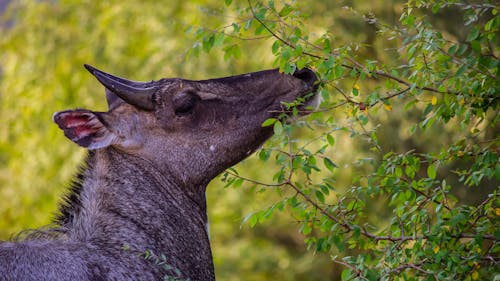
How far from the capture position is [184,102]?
18.0 ft

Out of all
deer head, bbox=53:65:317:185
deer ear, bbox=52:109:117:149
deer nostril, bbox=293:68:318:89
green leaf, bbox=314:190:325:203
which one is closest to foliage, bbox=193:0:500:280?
green leaf, bbox=314:190:325:203

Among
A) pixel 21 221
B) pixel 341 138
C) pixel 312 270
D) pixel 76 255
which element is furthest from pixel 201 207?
pixel 21 221

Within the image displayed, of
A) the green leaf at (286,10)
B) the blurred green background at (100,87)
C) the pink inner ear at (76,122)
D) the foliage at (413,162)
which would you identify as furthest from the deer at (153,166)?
the blurred green background at (100,87)

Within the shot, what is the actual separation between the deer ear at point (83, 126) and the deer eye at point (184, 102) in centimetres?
53

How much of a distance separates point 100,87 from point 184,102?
861cm

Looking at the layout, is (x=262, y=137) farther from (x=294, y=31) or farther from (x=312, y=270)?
(x=312, y=270)

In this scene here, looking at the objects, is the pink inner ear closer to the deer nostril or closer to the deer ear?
the deer ear

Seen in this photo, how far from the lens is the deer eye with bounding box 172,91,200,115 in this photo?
5.47 meters

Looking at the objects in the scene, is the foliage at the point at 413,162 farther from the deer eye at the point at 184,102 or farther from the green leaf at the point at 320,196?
the deer eye at the point at 184,102

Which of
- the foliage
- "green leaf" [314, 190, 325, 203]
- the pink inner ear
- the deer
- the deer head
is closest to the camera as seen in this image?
the foliage

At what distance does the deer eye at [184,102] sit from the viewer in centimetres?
547

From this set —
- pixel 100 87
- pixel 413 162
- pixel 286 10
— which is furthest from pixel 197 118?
pixel 100 87

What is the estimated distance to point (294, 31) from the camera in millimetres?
4918

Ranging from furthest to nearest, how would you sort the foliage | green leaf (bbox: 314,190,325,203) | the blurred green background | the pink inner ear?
the blurred green background → the pink inner ear → green leaf (bbox: 314,190,325,203) → the foliage
